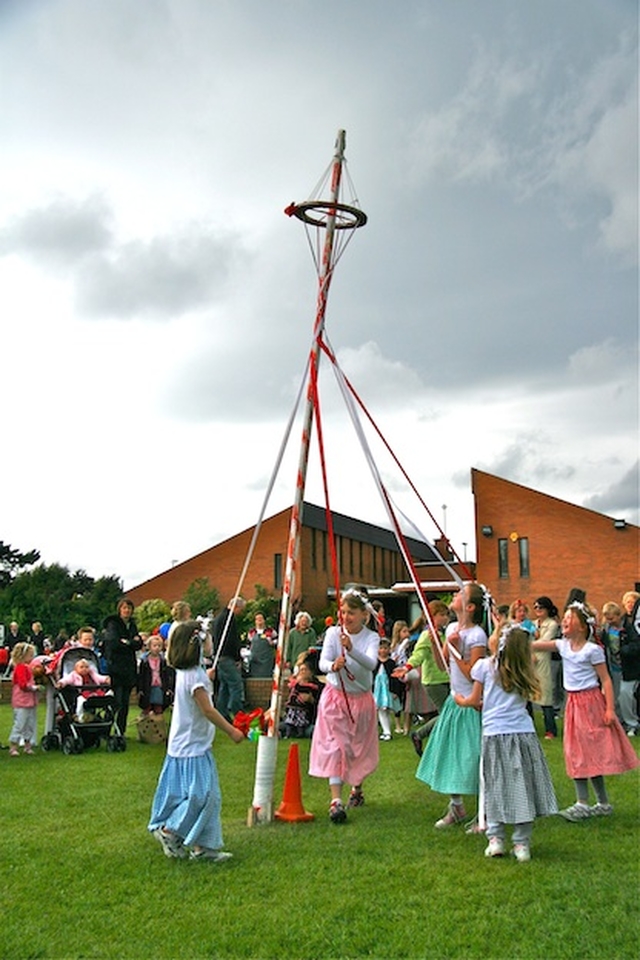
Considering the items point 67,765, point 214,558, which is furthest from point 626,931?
point 214,558

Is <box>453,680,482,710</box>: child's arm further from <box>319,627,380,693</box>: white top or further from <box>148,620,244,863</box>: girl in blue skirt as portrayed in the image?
<box>148,620,244,863</box>: girl in blue skirt

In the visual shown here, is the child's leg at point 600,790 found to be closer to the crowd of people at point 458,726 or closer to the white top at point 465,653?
the crowd of people at point 458,726

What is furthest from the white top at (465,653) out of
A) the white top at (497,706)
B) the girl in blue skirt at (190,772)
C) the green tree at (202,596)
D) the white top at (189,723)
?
the green tree at (202,596)

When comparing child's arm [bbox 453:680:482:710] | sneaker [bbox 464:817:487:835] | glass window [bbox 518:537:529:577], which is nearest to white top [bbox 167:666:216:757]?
child's arm [bbox 453:680:482:710]

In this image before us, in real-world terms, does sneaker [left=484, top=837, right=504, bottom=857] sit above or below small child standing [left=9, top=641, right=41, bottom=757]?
below

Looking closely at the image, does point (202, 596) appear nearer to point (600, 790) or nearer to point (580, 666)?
point (580, 666)

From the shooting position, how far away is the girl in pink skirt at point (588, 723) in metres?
8.20

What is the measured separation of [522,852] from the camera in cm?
668

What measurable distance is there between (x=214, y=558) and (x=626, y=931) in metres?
48.7

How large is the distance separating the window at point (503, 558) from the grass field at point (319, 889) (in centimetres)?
3736

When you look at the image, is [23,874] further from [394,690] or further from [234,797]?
[394,690]

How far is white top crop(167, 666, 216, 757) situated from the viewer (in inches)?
269

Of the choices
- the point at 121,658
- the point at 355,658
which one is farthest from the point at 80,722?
the point at 355,658

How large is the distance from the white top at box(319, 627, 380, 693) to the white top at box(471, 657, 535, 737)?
148cm
